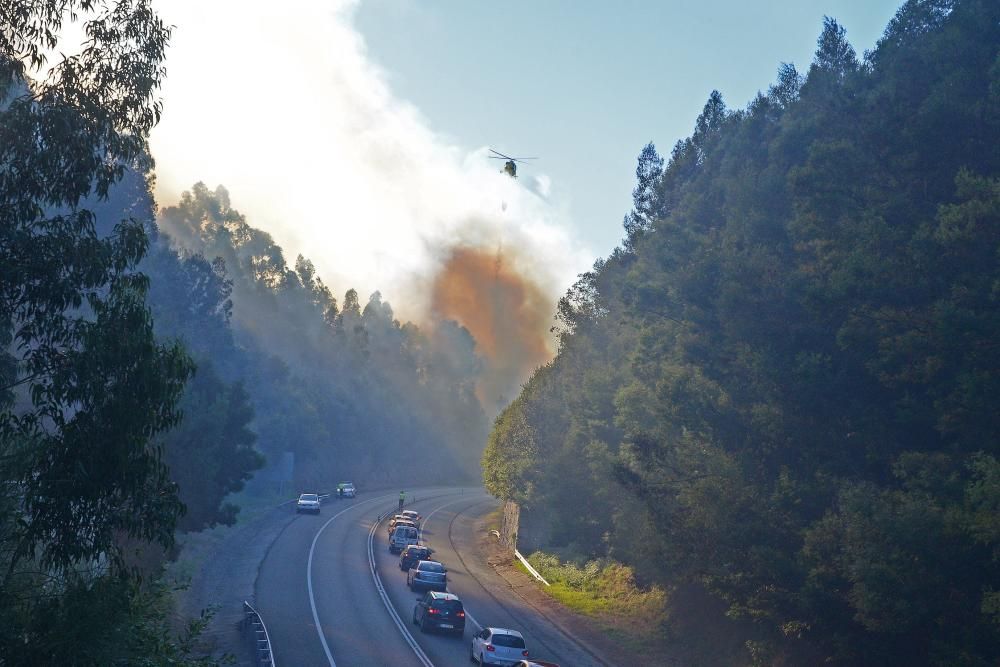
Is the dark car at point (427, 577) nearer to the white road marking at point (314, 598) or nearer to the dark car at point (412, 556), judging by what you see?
the dark car at point (412, 556)

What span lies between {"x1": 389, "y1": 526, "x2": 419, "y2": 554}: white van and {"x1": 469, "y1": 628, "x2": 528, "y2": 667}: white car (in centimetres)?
2813

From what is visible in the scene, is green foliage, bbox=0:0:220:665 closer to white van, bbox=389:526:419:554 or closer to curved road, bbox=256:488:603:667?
curved road, bbox=256:488:603:667

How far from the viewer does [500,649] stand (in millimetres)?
29906

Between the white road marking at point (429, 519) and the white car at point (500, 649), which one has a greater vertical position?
the white road marking at point (429, 519)

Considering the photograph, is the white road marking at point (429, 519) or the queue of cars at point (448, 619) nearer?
the queue of cars at point (448, 619)

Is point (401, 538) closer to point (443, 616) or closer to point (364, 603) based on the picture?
point (364, 603)

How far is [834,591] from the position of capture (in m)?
26.7

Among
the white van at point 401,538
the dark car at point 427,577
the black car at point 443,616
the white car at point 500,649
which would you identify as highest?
the white van at point 401,538

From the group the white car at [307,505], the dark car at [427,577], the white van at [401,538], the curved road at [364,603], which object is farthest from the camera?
the white car at [307,505]

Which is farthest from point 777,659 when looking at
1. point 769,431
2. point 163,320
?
point 163,320

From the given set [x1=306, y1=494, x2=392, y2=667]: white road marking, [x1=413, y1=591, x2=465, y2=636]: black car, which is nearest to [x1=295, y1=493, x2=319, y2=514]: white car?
[x1=306, y1=494, x2=392, y2=667]: white road marking

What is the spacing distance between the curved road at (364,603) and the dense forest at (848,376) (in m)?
6.43

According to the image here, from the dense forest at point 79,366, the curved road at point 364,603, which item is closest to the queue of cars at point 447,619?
the curved road at point 364,603

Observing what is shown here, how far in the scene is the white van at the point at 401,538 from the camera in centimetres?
5838
